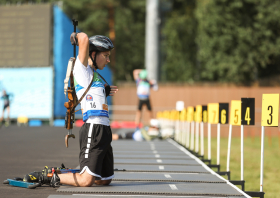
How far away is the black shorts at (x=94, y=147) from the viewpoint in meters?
5.42

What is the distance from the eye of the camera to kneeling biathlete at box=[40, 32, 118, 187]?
5.43m

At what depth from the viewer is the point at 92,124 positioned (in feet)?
18.3

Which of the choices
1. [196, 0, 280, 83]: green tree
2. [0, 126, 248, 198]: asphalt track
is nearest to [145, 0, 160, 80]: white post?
[196, 0, 280, 83]: green tree

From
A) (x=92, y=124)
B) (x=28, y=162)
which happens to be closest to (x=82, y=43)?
(x=92, y=124)

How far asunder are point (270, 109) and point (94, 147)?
96.9 inches

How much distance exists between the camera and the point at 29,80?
24.6 metres

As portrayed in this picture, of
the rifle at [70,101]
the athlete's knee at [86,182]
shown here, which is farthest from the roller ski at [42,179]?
the rifle at [70,101]

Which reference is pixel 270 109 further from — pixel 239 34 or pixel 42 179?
pixel 239 34

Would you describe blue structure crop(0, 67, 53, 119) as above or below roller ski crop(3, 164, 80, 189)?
above

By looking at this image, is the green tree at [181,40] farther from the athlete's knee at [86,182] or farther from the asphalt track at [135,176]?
the athlete's knee at [86,182]

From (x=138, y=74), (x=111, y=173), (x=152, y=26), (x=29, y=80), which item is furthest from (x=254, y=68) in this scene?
(x=111, y=173)

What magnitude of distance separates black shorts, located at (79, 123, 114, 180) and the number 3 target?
218 centimetres

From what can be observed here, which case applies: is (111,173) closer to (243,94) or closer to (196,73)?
(243,94)

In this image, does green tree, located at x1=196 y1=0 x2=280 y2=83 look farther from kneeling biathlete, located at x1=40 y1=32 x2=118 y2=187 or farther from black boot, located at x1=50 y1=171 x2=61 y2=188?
black boot, located at x1=50 y1=171 x2=61 y2=188
